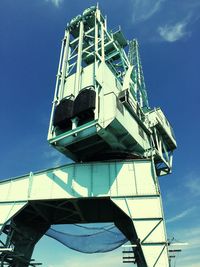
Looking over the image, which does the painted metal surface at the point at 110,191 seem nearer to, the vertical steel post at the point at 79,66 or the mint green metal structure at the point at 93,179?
the mint green metal structure at the point at 93,179

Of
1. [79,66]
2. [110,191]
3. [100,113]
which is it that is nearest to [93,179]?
[110,191]

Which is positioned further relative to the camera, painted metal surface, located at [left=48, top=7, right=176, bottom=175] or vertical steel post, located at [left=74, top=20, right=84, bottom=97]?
vertical steel post, located at [left=74, top=20, right=84, bottom=97]

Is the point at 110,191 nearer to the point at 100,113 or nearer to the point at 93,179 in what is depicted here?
the point at 93,179

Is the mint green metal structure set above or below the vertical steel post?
below

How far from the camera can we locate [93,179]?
21.3 meters

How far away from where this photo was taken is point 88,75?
82.1 feet

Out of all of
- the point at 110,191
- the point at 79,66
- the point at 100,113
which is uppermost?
the point at 79,66

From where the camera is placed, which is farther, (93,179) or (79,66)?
(79,66)

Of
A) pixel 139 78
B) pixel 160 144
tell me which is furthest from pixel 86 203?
pixel 139 78

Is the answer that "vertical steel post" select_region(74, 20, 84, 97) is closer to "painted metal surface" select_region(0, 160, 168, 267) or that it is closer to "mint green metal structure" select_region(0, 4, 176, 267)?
"mint green metal structure" select_region(0, 4, 176, 267)

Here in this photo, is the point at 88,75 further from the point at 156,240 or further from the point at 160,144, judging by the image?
the point at 156,240

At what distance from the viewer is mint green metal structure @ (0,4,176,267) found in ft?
64.6

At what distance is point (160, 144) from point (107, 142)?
29.4ft

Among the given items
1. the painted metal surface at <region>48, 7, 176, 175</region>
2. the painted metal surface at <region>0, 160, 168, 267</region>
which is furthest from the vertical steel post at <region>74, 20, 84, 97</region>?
the painted metal surface at <region>0, 160, 168, 267</region>
